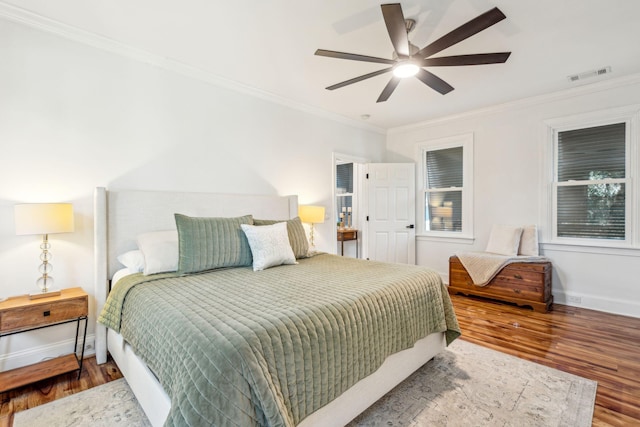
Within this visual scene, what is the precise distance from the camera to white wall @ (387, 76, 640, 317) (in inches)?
137

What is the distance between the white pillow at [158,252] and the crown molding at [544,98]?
13.8 feet

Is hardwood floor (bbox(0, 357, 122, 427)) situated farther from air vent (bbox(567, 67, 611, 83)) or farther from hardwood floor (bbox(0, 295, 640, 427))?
air vent (bbox(567, 67, 611, 83))

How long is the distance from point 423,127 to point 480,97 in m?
1.17

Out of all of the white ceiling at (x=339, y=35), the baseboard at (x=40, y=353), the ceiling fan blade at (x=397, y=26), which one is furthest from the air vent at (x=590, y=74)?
the baseboard at (x=40, y=353)

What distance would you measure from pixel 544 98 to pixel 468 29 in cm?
284

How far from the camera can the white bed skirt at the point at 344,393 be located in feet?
4.74

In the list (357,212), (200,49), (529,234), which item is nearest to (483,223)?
(529,234)

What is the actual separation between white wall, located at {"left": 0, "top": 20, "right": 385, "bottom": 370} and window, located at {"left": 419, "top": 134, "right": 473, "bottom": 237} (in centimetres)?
289

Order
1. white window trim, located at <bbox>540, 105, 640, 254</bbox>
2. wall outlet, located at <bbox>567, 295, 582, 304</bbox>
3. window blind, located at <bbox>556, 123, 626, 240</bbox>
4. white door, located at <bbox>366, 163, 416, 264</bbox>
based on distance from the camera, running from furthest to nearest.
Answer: white door, located at <bbox>366, 163, 416, 264</bbox> → wall outlet, located at <bbox>567, 295, 582, 304</bbox> → window blind, located at <bbox>556, 123, 626, 240</bbox> → white window trim, located at <bbox>540, 105, 640, 254</bbox>

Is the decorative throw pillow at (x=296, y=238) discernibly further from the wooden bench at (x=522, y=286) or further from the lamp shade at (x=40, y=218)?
the wooden bench at (x=522, y=286)

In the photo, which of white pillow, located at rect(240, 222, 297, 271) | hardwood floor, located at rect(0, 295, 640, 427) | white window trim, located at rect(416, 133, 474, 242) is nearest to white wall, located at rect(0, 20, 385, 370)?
hardwood floor, located at rect(0, 295, 640, 427)

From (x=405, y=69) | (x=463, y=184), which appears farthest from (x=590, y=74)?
(x=405, y=69)

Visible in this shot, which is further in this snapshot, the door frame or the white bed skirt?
the door frame

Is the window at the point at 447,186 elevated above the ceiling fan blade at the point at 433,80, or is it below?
below
